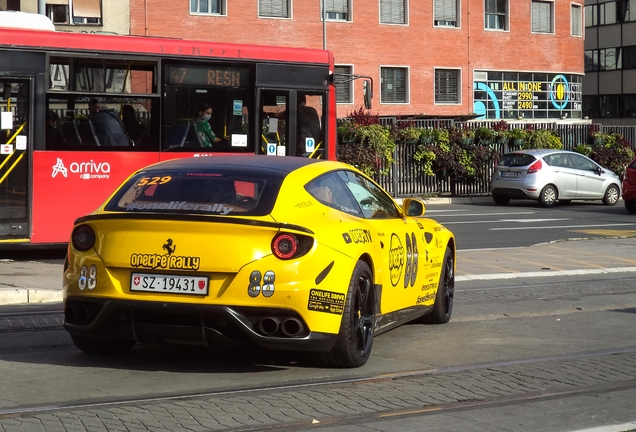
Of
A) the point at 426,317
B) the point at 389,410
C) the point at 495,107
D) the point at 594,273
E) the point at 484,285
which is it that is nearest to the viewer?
the point at 389,410

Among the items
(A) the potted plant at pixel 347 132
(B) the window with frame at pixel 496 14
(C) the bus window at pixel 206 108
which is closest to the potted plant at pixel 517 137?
(A) the potted plant at pixel 347 132

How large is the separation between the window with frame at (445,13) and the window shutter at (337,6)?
495 cm

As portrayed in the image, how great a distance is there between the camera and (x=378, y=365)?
26.3 feet

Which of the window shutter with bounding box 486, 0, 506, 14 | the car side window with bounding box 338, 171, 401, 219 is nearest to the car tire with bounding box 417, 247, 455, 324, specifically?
the car side window with bounding box 338, 171, 401, 219

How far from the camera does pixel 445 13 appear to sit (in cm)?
5331

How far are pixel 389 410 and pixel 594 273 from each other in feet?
29.3

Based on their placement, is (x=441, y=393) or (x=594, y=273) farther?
(x=594, y=273)

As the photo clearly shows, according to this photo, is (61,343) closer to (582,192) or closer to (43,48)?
(43,48)

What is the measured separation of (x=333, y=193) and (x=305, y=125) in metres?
9.91

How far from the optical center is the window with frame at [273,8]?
47812 mm

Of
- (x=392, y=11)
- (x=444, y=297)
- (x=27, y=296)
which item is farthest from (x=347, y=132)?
(x=444, y=297)

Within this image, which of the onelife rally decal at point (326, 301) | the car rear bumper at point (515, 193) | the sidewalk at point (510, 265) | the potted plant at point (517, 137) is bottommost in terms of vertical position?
the sidewalk at point (510, 265)

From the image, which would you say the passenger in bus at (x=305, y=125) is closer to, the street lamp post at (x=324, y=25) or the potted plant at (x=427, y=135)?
the potted plant at (x=427, y=135)

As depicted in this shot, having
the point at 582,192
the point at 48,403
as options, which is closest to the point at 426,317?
the point at 48,403
